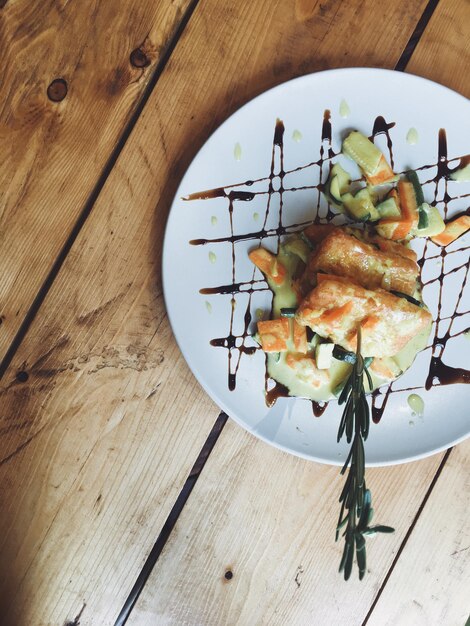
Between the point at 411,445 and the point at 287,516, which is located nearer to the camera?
the point at 411,445

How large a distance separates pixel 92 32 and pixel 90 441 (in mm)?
1199

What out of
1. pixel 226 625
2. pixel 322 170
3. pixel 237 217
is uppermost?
pixel 322 170

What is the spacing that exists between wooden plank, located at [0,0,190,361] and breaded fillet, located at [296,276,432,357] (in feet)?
2.44

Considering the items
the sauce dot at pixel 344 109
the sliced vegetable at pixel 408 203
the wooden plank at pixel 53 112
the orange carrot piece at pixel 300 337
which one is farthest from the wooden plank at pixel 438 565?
the wooden plank at pixel 53 112

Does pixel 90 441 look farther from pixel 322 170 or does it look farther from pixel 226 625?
pixel 322 170

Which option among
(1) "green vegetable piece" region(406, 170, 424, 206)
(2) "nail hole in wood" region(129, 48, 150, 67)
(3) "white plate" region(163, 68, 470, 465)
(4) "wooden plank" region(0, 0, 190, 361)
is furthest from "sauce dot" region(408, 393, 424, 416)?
(2) "nail hole in wood" region(129, 48, 150, 67)

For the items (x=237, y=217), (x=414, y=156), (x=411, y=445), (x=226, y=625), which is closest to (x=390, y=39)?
(x=414, y=156)

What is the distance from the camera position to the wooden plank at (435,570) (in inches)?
64.8

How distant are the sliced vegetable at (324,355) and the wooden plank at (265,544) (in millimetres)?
317

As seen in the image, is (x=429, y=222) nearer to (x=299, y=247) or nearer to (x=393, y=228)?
(x=393, y=228)

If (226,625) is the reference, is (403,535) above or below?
above

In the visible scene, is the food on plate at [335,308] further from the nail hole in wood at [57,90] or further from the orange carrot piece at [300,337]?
the nail hole in wood at [57,90]

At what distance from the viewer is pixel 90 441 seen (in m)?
1.59

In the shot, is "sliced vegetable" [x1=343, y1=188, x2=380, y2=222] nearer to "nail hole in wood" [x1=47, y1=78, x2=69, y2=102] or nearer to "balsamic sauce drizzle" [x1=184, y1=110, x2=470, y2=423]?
"balsamic sauce drizzle" [x1=184, y1=110, x2=470, y2=423]
